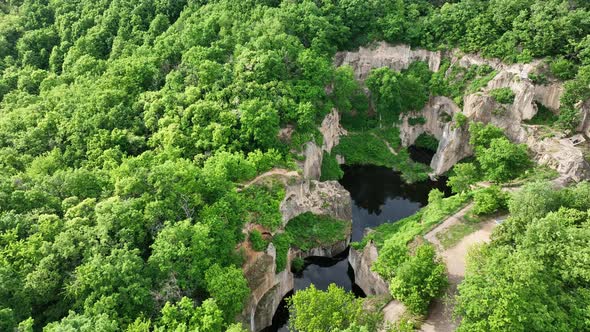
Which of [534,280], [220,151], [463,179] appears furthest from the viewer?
[463,179]

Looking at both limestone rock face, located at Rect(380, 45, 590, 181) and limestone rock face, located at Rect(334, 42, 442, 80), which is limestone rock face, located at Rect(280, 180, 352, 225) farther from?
limestone rock face, located at Rect(334, 42, 442, 80)

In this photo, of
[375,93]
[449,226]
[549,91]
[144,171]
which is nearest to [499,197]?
[449,226]

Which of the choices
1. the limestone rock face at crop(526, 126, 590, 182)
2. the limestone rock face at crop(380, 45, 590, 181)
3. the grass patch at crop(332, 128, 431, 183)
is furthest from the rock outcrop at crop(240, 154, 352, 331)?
the limestone rock face at crop(526, 126, 590, 182)

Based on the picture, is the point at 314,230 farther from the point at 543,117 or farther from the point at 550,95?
the point at 550,95

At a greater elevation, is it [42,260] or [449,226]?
[42,260]

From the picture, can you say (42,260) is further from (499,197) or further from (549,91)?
(549,91)

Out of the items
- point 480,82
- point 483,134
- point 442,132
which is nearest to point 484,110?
point 480,82
